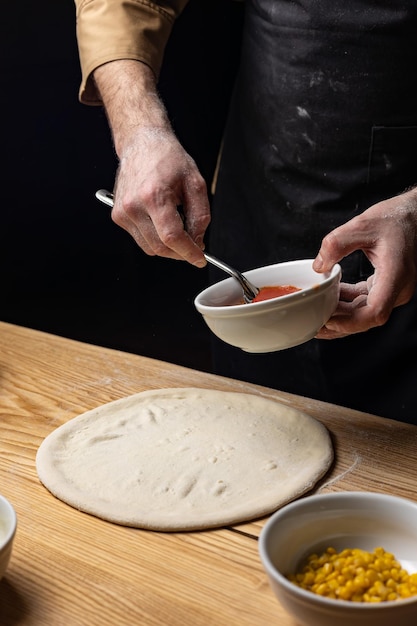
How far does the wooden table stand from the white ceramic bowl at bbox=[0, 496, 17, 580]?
0.07 m

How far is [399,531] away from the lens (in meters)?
1.02

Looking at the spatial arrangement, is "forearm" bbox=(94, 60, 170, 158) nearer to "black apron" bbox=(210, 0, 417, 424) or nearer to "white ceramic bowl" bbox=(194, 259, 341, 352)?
"black apron" bbox=(210, 0, 417, 424)

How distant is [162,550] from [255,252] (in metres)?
1.10

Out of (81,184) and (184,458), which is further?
(81,184)

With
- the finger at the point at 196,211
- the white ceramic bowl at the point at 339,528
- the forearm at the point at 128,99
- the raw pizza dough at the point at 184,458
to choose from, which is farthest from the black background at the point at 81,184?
the white ceramic bowl at the point at 339,528

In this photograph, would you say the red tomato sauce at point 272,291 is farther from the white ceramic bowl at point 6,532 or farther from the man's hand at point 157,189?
the white ceramic bowl at point 6,532

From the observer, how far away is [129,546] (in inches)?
44.4

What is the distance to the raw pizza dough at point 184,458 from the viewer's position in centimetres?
121

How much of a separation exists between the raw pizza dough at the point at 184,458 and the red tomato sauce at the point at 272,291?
9.5 inches

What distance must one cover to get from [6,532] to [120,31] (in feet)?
3.80

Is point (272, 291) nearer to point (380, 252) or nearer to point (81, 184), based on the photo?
point (380, 252)

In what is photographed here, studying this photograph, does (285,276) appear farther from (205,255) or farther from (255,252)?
(255,252)

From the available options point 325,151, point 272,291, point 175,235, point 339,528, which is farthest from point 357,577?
point 325,151

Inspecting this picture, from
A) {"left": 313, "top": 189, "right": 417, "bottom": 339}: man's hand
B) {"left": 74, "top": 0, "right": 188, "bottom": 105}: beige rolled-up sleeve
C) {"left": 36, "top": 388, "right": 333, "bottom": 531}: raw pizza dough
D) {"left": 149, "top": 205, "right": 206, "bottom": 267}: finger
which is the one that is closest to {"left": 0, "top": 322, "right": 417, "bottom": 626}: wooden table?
{"left": 36, "top": 388, "right": 333, "bottom": 531}: raw pizza dough
